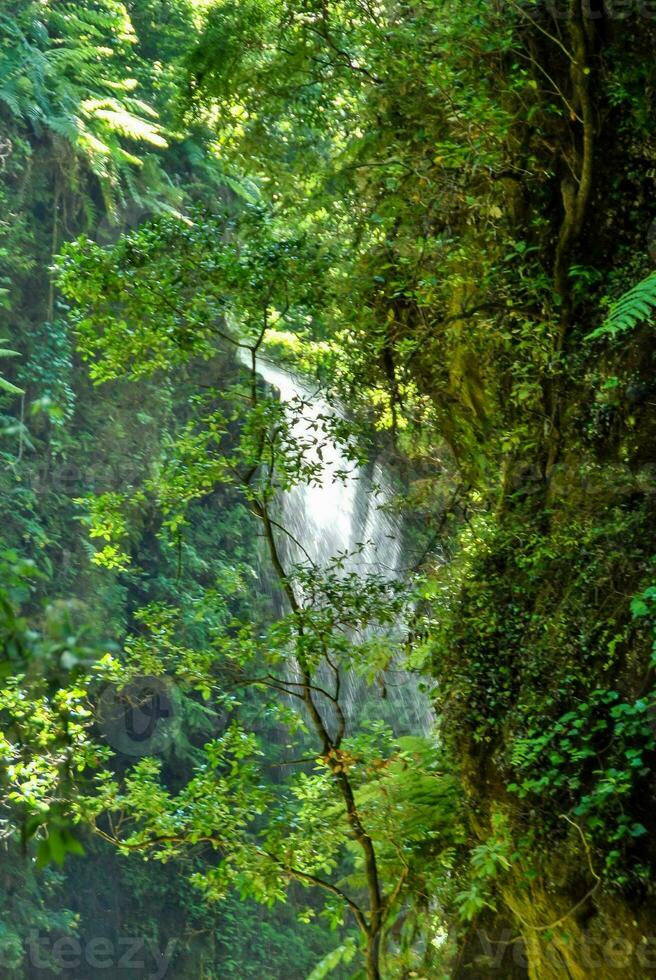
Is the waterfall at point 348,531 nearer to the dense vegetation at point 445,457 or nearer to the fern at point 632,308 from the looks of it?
the dense vegetation at point 445,457

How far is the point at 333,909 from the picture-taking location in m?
4.54

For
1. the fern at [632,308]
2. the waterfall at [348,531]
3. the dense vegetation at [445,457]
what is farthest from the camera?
the waterfall at [348,531]

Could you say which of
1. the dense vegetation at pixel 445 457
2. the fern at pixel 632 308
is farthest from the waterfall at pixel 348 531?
the fern at pixel 632 308

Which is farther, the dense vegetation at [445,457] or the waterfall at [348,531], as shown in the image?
the waterfall at [348,531]

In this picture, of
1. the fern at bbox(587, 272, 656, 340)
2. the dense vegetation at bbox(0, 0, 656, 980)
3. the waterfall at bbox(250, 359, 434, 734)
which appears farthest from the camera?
the waterfall at bbox(250, 359, 434, 734)

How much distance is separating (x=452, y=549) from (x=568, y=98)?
259 cm

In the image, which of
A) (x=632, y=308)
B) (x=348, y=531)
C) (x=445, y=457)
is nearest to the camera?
(x=632, y=308)

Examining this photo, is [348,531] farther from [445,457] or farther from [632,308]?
[632,308]

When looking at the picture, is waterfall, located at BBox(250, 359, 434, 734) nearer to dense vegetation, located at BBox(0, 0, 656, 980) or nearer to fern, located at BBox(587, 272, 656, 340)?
dense vegetation, located at BBox(0, 0, 656, 980)

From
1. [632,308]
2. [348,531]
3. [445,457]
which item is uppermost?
[348,531]

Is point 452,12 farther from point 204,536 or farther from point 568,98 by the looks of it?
point 204,536

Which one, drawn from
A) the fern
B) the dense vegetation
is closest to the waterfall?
the dense vegetation

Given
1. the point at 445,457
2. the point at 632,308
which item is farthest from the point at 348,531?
the point at 632,308

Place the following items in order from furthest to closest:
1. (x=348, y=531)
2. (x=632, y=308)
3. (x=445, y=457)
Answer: (x=348, y=531)
(x=445, y=457)
(x=632, y=308)
